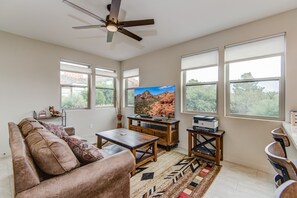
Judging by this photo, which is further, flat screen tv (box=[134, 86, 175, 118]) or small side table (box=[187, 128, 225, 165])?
flat screen tv (box=[134, 86, 175, 118])

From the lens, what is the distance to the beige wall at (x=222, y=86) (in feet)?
6.98

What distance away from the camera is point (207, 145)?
9.66 feet

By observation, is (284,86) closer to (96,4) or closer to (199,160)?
(199,160)

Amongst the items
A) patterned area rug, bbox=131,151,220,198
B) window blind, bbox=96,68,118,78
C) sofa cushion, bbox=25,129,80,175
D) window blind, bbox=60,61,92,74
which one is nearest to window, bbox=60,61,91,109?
window blind, bbox=60,61,92,74

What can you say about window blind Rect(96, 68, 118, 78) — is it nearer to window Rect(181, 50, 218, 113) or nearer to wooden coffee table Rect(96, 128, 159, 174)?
wooden coffee table Rect(96, 128, 159, 174)

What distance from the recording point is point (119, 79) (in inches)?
198

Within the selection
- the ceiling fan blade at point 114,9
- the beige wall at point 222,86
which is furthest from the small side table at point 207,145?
the ceiling fan blade at point 114,9

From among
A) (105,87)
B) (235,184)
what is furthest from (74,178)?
(105,87)

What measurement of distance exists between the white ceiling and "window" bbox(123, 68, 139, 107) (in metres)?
1.46

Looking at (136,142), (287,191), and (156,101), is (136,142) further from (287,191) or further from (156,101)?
(287,191)

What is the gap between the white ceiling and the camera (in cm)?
199

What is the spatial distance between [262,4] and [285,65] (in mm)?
983

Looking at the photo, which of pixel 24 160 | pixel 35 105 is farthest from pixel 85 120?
pixel 24 160

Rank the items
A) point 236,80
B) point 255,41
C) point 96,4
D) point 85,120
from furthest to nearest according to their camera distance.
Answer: point 85,120
point 236,80
point 255,41
point 96,4
